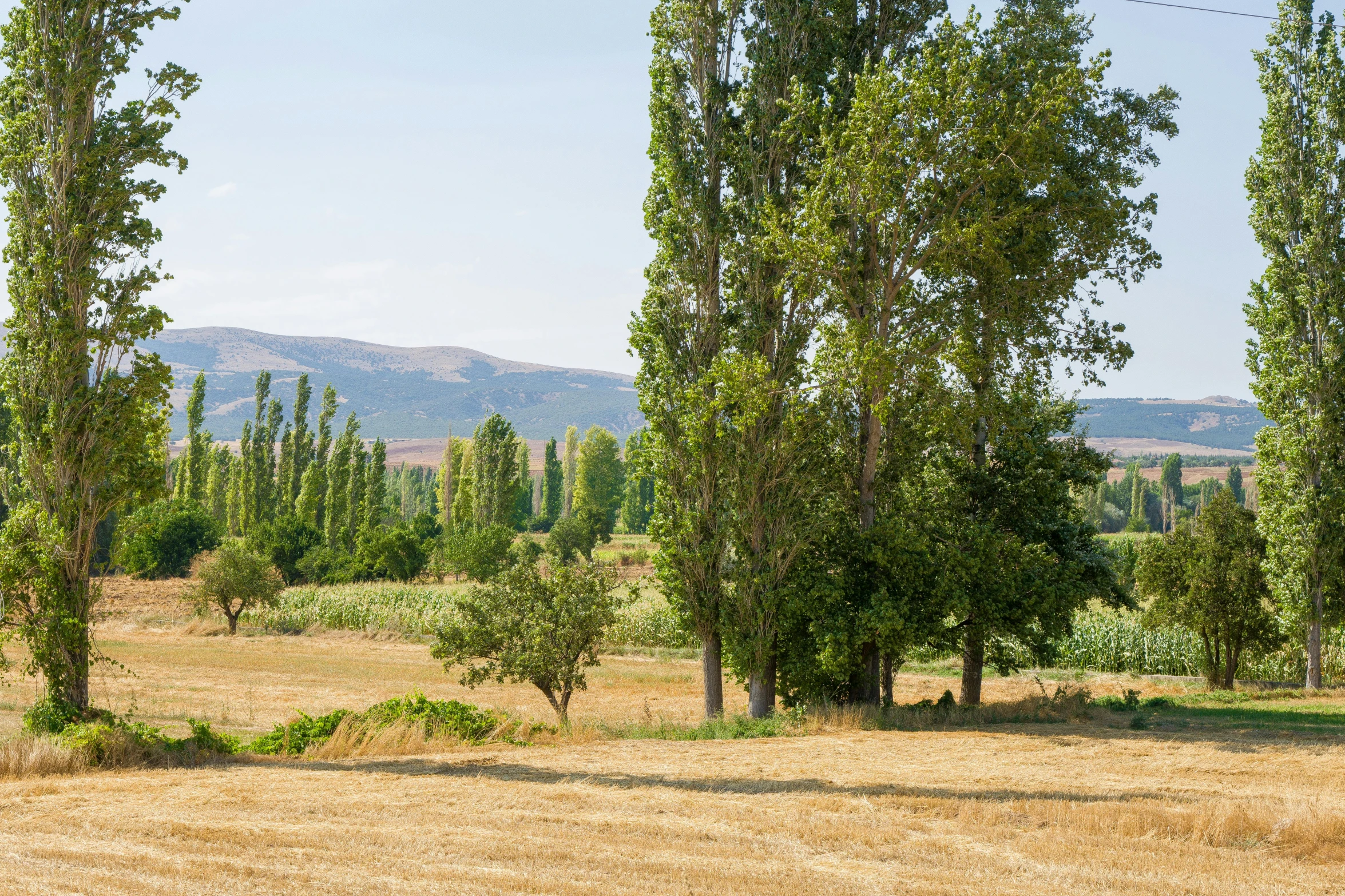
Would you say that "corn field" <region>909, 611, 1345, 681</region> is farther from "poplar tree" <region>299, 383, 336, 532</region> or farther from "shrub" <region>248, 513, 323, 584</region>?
"poplar tree" <region>299, 383, 336, 532</region>

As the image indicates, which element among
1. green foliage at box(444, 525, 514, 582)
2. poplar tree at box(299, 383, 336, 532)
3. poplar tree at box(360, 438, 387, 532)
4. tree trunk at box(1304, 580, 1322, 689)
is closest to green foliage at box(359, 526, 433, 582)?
green foliage at box(444, 525, 514, 582)

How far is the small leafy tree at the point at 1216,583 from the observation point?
25.0m

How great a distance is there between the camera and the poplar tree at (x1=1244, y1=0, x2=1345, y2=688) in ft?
79.0

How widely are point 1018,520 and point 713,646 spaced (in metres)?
6.34

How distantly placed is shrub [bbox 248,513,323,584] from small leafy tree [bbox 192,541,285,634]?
53.8 ft

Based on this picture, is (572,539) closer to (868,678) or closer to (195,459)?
(195,459)

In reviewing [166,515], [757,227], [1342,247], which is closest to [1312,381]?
[1342,247]

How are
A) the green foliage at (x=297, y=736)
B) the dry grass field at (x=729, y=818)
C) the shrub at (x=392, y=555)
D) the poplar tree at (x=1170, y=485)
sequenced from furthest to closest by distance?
the poplar tree at (x=1170, y=485) < the shrub at (x=392, y=555) < the green foliage at (x=297, y=736) < the dry grass field at (x=729, y=818)

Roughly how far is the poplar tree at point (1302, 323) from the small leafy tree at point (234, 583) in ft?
126

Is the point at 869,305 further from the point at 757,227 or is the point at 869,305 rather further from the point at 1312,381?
the point at 1312,381

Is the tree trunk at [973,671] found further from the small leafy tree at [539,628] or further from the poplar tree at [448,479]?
the poplar tree at [448,479]

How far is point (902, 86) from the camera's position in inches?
674

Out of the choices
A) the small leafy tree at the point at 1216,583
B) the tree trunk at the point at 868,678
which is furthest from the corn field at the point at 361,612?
the small leafy tree at the point at 1216,583

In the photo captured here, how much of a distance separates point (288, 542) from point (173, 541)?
10.5 meters
